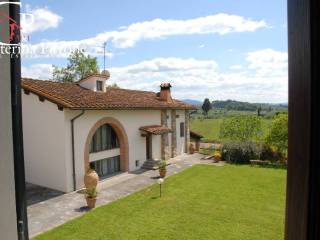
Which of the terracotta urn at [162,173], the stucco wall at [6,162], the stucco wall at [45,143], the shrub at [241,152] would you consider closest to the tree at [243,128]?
the shrub at [241,152]

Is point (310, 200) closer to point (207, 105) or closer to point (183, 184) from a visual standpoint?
point (183, 184)

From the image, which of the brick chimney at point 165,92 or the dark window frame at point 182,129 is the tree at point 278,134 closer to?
the dark window frame at point 182,129

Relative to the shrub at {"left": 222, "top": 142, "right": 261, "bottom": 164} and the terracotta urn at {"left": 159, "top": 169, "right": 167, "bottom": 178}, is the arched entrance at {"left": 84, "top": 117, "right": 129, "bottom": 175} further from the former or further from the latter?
the shrub at {"left": 222, "top": 142, "right": 261, "bottom": 164}

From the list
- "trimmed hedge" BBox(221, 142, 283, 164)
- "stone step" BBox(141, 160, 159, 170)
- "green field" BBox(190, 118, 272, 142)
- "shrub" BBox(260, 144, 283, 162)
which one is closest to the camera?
"stone step" BBox(141, 160, 159, 170)

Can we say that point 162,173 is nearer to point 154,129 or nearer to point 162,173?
point 162,173

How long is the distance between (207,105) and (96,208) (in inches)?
3043

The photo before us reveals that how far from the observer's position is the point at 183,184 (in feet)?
46.1

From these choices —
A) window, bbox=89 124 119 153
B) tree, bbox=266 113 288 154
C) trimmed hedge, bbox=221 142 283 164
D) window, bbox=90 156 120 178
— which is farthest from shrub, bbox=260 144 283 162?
window, bbox=89 124 119 153

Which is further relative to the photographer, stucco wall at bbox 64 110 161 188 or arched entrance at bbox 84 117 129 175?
arched entrance at bbox 84 117 129 175

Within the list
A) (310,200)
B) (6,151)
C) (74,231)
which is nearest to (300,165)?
(310,200)

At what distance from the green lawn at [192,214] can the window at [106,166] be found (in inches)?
135

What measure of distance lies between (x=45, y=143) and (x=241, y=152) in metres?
13.1

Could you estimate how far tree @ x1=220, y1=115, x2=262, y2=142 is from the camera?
21.5m

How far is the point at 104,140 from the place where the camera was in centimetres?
1562
